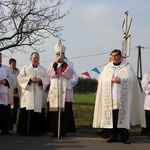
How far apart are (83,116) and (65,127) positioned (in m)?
5.20

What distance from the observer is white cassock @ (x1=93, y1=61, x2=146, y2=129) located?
796cm

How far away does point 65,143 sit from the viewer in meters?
7.61

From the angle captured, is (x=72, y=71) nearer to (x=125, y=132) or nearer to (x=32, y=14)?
(x=125, y=132)

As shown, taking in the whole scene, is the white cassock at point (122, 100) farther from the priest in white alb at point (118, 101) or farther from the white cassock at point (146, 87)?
the white cassock at point (146, 87)

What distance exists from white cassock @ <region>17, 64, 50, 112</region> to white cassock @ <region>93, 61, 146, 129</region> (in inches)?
61.7

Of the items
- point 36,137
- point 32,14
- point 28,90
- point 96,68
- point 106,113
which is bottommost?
point 36,137

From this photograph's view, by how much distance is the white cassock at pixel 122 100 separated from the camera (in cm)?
796

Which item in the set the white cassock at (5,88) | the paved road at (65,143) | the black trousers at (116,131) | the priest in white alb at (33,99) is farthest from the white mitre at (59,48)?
the paved road at (65,143)

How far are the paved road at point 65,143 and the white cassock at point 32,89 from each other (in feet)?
2.79

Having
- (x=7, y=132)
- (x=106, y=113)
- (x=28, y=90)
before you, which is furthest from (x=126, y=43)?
(x=7, y=132)

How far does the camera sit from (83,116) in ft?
45.3

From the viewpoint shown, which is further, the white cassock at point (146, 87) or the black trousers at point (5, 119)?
the white cassock at point (146, 87)

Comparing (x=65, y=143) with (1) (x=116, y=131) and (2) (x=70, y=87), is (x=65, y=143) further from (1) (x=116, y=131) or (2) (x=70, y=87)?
(2) (x=70, y=87)

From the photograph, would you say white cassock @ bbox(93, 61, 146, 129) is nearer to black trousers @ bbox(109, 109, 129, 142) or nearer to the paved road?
black trousers @ bbox(109, 109, 129, 142)
